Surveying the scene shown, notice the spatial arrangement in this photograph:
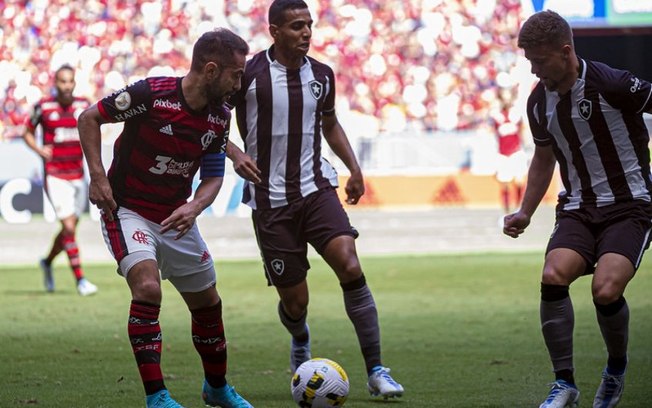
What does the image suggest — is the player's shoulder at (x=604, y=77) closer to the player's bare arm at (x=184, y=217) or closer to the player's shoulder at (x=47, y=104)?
the player's bare arm at (x=184, y=217)

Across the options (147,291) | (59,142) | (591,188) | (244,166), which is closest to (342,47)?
(59,142)

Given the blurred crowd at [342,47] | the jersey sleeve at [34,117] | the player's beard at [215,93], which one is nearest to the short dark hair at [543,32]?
→ the player's beard at [215,93]

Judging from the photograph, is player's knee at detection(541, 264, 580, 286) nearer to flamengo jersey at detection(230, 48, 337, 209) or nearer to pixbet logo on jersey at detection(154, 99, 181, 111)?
flamengo jersey at detection(230, 48, 337, 209)

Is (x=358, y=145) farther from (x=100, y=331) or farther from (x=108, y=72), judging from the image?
(x=100, y=331)

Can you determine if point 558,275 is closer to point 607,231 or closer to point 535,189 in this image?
point 607,231

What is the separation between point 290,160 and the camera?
6.82m

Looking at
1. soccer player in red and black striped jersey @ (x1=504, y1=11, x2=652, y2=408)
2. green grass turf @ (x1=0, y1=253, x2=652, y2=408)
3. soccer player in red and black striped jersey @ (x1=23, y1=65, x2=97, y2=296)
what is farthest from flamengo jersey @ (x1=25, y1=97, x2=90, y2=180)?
soccer player in red and black striped jersey @ (x1=504, y1=11, x2=652, y2=408)

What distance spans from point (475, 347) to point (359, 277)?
2.32m

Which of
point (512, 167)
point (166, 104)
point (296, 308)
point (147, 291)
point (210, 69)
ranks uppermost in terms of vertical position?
point (210, 69)

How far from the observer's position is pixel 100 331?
31.6 ft

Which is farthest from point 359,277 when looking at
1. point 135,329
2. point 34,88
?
point 34,88

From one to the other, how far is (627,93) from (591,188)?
509mm

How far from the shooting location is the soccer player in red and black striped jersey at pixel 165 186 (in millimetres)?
5418

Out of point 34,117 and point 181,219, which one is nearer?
point 181,219
